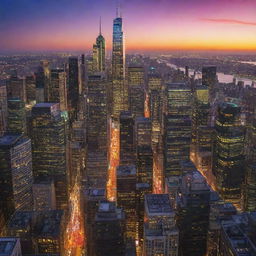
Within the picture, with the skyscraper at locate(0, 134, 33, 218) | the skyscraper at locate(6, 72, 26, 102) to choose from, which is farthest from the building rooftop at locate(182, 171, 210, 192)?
the skyscraper at locate(6, 72, 26, 102)

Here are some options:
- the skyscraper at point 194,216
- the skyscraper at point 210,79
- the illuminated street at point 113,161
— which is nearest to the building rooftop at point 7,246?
the skyscraper at point 194,216

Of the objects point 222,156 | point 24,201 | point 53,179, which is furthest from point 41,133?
point 222,156

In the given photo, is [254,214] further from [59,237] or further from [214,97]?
[214,97]

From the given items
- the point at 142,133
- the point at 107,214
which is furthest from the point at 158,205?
the point at 142,133

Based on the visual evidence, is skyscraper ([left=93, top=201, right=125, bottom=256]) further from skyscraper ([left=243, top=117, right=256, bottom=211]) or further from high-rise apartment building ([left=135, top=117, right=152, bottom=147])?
high-rise apartment building ([left=135, top=117, right=152, bottom=147])

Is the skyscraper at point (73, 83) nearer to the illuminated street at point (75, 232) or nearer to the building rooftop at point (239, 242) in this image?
the illuminated street at point (75, 232)

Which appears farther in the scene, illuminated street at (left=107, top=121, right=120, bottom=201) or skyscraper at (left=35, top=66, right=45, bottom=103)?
skyscraper at (left=35, top=66, right=45, bottom=103)

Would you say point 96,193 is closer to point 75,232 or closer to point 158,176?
point 75,232
